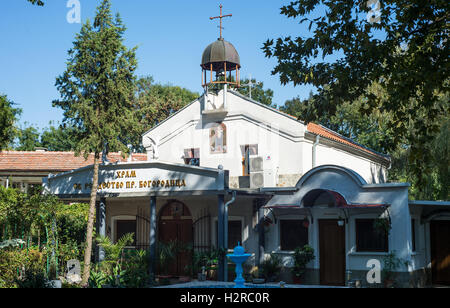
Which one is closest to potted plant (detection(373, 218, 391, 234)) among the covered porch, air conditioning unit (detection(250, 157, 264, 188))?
the covered porch

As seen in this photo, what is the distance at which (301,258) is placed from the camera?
62.8 feet

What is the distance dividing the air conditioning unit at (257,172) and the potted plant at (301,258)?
10.9ft

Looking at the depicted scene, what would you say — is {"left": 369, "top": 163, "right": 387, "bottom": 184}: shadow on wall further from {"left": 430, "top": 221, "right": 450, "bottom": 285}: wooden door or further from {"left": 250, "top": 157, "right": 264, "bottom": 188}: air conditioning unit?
{"left": 250, "top": 157, "right": 264, "bottom": 188}: air conditioning unit

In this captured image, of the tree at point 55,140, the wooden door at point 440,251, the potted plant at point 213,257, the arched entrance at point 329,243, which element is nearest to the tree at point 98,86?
the potted plant at point 213,257

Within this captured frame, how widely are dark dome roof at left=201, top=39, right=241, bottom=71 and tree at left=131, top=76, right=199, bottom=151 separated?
11.2ft

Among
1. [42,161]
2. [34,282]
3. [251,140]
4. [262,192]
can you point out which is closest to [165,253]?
[262,192]

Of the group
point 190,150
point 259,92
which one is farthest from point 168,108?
point 190,150

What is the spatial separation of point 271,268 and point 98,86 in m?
9.12

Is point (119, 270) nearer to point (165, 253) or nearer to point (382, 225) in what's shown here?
point (165, 253)

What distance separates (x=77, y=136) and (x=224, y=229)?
6313 mm

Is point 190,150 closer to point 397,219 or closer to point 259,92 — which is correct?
point 397,219

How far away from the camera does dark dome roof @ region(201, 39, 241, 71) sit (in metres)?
23.3

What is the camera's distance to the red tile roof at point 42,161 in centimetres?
3278

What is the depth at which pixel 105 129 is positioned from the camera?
61.4 feet
